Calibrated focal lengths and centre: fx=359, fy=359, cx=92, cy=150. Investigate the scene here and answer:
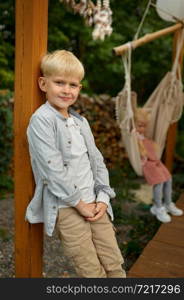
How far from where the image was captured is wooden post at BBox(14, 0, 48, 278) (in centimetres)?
155

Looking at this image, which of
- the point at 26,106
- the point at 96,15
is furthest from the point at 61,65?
the point at 96,15

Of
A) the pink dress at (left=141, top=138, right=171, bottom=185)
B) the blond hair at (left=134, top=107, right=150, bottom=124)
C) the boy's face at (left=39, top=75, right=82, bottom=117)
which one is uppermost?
the boy's face at (left=39, top=75, right=82, bottom=117)

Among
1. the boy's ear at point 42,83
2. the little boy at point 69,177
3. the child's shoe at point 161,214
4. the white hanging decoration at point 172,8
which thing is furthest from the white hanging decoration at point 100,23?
the child's shoe at point 161,214

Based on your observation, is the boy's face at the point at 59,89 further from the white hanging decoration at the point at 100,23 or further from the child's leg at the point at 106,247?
the child's leg at the point at 106,247

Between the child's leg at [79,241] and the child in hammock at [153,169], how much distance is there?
4.70 ft

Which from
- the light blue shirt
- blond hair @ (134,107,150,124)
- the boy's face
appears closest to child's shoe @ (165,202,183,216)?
blond hair @ (134,107,150,124)

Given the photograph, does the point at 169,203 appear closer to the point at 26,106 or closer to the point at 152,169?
the point at 152,169

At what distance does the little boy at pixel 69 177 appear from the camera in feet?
5.01

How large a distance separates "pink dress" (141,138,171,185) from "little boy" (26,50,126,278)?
4.55ft

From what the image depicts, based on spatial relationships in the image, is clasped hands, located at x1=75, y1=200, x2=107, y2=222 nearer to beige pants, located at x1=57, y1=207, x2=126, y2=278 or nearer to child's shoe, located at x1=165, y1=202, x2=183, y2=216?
beige pants, located at x1=57, y1=207, x2=126, y2=278

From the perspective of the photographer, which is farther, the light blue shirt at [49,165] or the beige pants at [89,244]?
the beige pants at [89,244]

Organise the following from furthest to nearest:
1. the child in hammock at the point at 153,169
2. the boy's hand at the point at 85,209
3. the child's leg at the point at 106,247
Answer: the child in hammock at the point at 153,169 → the child's leg at the point at 106,247 → the boy's hand at the point at 85,209

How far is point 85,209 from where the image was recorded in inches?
64.5

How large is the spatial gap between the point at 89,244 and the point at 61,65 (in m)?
0.83
